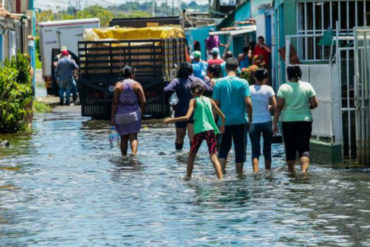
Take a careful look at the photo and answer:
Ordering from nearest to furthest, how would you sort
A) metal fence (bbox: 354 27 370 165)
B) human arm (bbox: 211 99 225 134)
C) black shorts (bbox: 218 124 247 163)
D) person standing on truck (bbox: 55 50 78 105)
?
human arm (bbox: 211 99 225 134) → black shorts (bbox: 218 124 247 163) → metal fence (bbox: 354 27 370 165) → person standing on truck (bbox: 55 50 78 105)

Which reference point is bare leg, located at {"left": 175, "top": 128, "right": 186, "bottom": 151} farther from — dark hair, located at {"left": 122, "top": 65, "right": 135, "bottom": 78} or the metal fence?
the metal fence

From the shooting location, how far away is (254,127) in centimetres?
1619

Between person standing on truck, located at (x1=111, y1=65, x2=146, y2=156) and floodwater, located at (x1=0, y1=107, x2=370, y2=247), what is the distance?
18.2 inches

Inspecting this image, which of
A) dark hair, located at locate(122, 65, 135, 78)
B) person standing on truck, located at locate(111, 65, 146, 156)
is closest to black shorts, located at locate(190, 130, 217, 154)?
person standing on truck, located at locate(111, 65, 146, 156)

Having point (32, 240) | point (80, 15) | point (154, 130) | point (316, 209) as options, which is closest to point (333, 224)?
point (316, 209)

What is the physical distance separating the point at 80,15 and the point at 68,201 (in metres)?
144

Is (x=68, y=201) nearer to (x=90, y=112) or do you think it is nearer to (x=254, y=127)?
(x=254, y=127)

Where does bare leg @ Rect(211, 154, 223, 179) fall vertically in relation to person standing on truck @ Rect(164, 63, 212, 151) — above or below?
below

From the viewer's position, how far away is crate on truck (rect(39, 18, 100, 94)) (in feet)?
145

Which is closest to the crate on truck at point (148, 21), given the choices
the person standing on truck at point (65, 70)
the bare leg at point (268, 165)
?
the person standing on truck at point (65, 70)

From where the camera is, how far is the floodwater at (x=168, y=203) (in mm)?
10820

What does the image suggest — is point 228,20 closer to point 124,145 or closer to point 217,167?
point 124,145

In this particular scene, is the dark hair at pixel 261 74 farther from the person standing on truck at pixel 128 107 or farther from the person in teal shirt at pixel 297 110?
the person standing on truck at pixel 128 107

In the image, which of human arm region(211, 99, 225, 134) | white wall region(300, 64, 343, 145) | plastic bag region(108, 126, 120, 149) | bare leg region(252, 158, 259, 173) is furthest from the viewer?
plastic bag region(108, 126, 120, 149)
